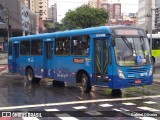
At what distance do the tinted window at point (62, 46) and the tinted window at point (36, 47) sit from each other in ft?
6.34

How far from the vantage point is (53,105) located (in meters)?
12.2

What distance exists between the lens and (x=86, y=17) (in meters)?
79.8

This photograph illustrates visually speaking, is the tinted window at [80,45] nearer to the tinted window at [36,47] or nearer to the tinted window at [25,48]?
the tinted window at [36,47]

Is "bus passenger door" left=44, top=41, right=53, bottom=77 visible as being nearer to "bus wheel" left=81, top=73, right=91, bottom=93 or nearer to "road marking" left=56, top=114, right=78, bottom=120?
"bus wheel" left=81, top=73, right=91, bottom=93

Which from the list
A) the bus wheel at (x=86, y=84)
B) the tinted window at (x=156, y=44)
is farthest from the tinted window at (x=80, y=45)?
the tinted window at (x=156, y=44)

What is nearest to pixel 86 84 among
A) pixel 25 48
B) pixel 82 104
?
pixel 82 104

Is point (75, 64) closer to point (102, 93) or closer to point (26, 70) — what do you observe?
point (102, 93)

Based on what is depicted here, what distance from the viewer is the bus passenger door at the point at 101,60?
47.5 ft

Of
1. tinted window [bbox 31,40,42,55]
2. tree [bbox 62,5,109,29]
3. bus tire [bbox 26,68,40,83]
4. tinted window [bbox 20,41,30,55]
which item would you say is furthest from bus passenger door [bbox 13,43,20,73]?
tree [bbox 62,5,109,29]

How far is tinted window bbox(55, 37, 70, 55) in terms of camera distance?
1705cm

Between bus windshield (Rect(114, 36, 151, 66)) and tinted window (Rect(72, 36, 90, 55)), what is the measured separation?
1701 millimetres

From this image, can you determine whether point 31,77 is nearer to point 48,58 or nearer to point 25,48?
point 25,48

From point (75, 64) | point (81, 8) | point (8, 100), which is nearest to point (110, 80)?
point (75, 64)

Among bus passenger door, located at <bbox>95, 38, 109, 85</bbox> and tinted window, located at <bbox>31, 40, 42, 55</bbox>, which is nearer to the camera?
bus passenger door, located at <bbox>95, 38, 109, 85</bbox>
